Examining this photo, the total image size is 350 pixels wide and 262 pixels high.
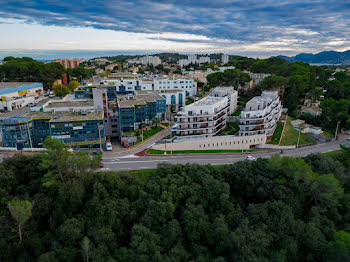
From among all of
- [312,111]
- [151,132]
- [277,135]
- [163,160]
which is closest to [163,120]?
[151,132]

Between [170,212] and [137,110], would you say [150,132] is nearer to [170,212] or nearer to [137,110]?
[137,110]

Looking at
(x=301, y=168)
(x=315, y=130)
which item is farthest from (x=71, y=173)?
(x=315, y=130)

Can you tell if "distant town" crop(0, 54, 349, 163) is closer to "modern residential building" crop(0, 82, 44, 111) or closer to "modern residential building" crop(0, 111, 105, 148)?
"modern residential building" crop(0, 111, 105, 148)

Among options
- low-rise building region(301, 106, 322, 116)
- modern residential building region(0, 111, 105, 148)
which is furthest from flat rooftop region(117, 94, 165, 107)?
low-rise building region(301, 106, 322, 116)

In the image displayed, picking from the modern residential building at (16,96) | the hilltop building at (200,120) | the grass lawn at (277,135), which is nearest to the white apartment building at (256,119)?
the grass lawn at (277,135)

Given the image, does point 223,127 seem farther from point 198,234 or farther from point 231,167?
point 198,234

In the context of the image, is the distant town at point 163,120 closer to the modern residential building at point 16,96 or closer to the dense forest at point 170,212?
the modern residential building at point 16,96
